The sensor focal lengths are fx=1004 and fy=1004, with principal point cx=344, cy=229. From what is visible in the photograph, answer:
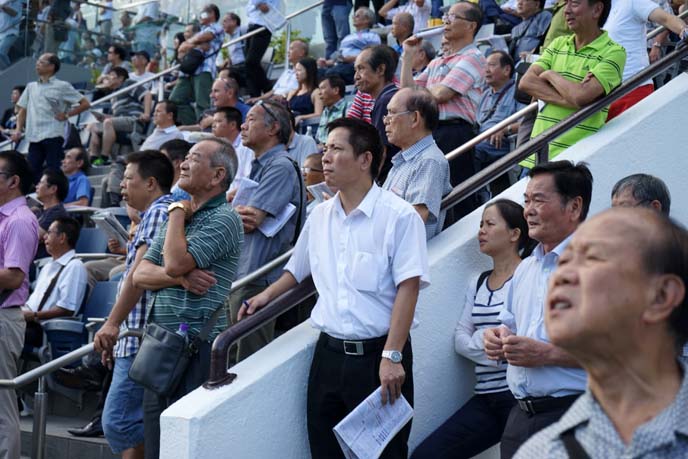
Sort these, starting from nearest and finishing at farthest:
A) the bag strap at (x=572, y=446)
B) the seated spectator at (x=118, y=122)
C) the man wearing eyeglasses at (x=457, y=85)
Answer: the bag strap at (x=572, y=446)
the man wearing eyeglasses at (x=457, y=85)
the seated spectator at (x=118, y=122)

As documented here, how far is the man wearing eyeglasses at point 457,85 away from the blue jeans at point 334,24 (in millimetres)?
7223

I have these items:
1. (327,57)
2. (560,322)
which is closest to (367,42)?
(327,57)

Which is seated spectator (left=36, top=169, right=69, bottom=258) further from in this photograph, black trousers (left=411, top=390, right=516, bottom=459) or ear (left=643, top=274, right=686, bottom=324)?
ear (left=643, top=274, right=686, bottom=324)

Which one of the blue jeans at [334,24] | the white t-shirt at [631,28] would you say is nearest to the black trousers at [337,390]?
the white t-shirt at [631,28]

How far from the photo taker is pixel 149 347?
173 inches

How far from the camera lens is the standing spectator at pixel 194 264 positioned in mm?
4469

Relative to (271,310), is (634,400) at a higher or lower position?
higher

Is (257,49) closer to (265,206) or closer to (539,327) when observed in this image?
(265,206)

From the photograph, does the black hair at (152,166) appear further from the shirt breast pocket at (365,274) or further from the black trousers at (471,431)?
the black trousers at (471,431)

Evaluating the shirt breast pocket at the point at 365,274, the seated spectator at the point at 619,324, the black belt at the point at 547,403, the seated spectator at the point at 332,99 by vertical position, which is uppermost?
the seated spectator at the point at 619,324

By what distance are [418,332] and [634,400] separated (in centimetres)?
261

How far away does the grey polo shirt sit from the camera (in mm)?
5355

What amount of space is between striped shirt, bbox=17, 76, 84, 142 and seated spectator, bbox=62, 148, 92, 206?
2.33ft

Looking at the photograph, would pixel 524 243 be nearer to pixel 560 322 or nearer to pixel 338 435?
pixel 338 435
